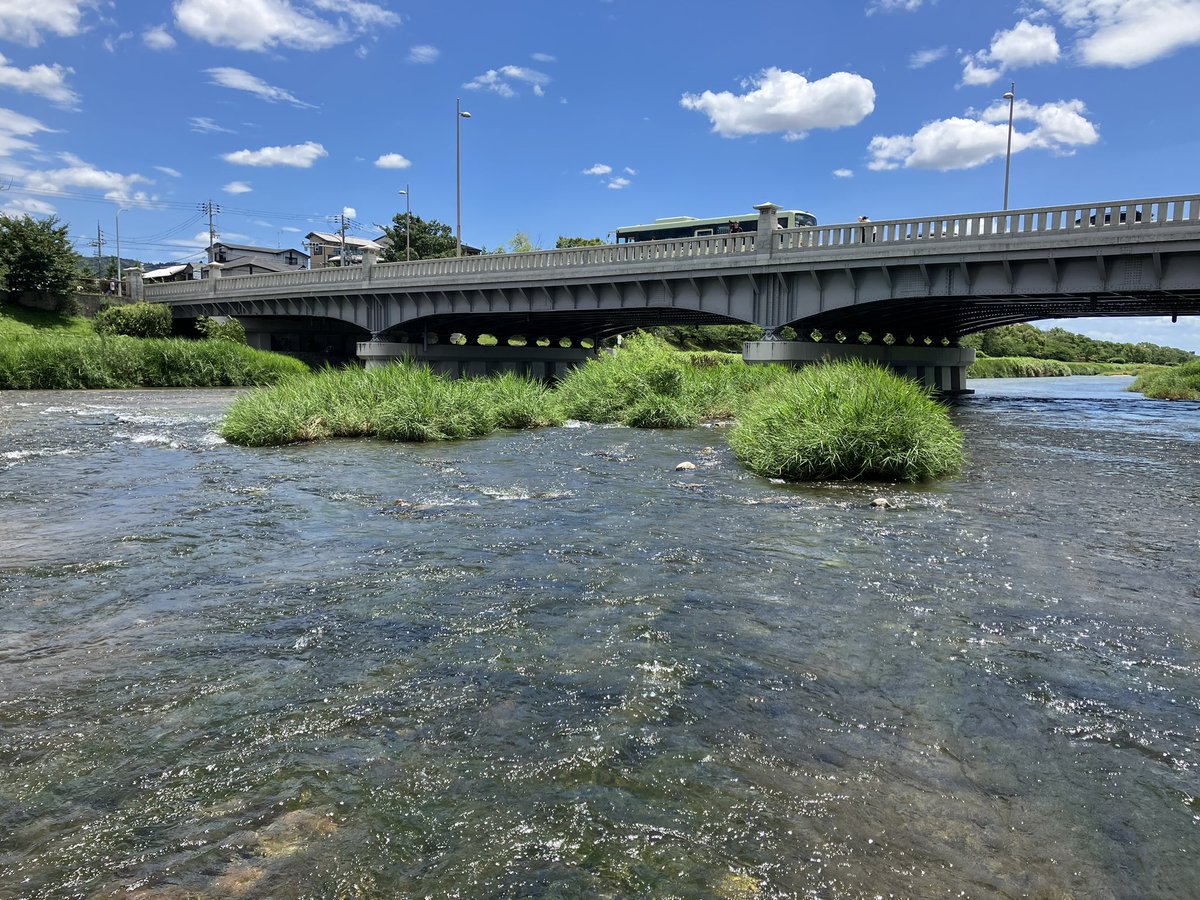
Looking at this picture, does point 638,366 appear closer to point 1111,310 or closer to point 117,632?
point 117,632

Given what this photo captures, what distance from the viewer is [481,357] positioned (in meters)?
56.0

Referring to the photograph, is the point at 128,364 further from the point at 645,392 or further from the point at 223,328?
the point at 645,392

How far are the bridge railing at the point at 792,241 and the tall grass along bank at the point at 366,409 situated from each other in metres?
16.1

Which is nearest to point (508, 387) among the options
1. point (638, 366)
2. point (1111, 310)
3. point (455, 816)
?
point (638, 366)

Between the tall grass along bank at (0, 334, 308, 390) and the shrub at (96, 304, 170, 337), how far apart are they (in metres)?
24.6

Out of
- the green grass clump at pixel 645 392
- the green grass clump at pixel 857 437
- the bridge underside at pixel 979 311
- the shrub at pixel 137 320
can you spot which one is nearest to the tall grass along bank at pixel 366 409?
the green grass clump at pixel 645 392

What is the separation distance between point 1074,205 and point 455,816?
28.8 metres

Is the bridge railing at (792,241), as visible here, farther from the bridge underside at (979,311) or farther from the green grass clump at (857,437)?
the green grass clump at (857,437)

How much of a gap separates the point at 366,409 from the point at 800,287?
20.0 metres

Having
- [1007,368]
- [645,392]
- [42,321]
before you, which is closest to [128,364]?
[645,392]

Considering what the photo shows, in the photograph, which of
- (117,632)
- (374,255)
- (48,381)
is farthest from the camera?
(374,255)

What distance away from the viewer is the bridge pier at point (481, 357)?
167 ft

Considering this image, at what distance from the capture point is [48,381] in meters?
35.8

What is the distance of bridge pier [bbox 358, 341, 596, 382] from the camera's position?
51000mm
